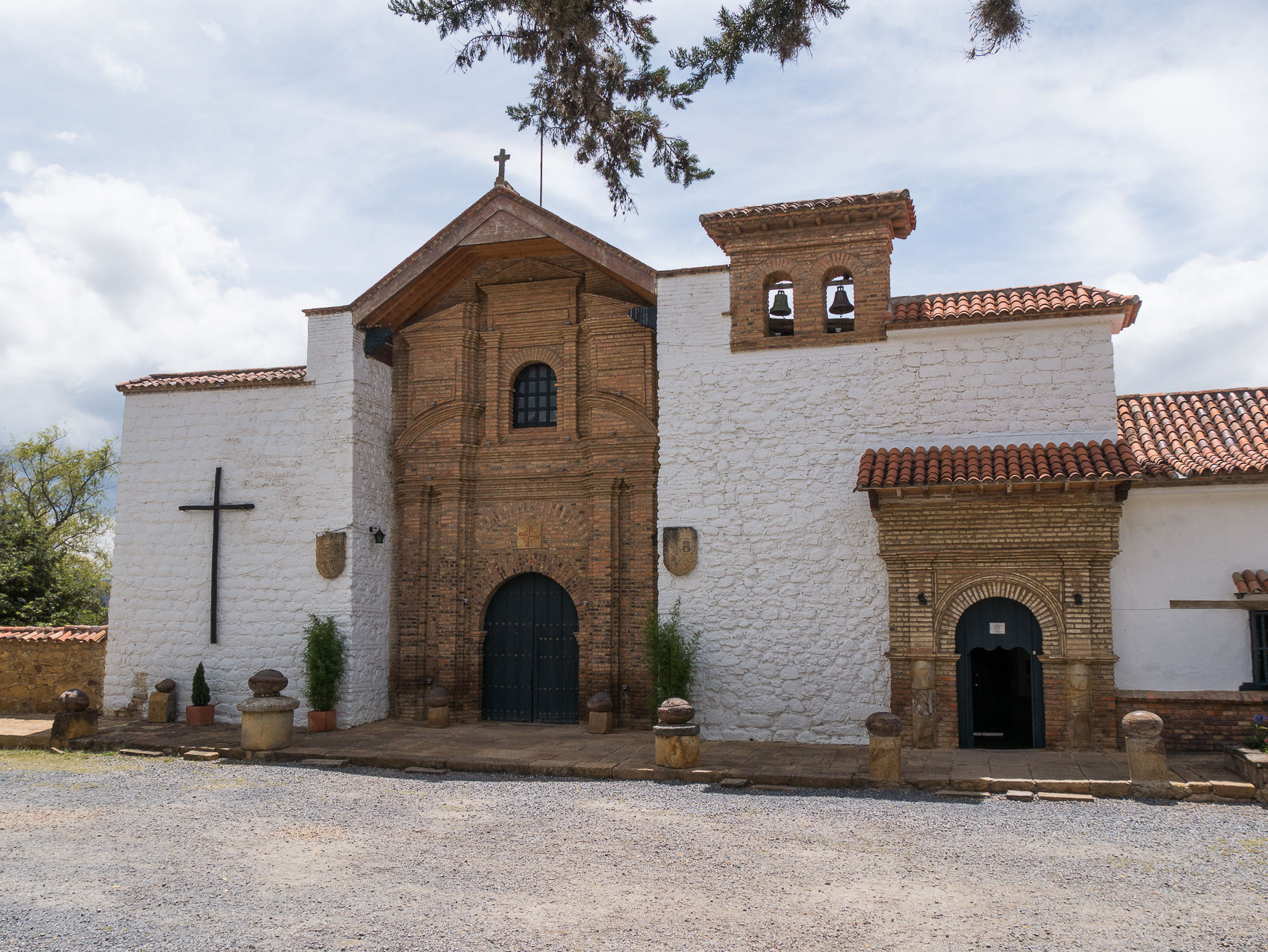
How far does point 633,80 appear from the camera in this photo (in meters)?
7.27

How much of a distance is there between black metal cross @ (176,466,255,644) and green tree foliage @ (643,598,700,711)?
20.9 feet

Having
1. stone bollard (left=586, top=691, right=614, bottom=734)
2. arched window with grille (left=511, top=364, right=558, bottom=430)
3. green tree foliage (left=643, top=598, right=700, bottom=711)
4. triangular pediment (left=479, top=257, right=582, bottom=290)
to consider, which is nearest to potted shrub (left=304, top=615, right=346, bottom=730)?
stone bollard (left=586, top=691, right=614, bottom=734)

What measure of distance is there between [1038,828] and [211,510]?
458 inches

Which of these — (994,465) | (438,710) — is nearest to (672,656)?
(438,710)

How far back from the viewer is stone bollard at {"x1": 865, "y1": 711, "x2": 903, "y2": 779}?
9.37 metres

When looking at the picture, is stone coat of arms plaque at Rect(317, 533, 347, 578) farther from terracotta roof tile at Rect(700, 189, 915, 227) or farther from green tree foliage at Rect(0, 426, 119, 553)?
green tree foliage at Rect(0, 426, 119, 553)

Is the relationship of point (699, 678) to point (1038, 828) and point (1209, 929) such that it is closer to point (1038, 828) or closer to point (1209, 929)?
point (1038, 828)

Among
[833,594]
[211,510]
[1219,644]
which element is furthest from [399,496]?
[1219,644]

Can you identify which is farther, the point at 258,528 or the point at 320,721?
the point at 258,528

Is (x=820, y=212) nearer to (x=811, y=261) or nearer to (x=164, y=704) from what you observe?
(x=811, y=261)

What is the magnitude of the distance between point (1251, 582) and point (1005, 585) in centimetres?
262

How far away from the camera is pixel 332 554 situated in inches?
520

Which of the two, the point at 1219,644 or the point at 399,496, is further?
the point at 399,496

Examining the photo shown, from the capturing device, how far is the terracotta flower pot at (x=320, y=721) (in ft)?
41.9
